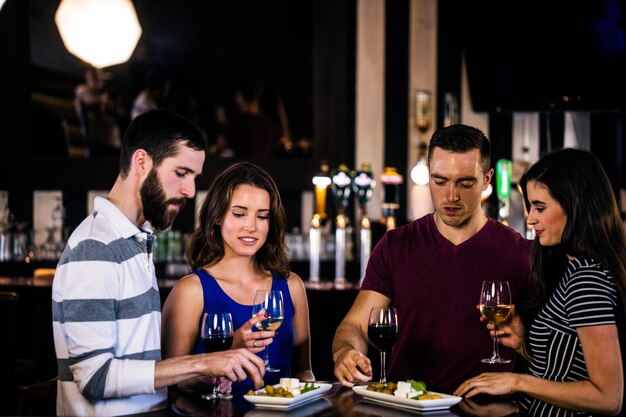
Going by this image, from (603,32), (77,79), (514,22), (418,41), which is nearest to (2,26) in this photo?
(77,79)

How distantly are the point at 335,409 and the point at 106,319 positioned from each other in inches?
28.5

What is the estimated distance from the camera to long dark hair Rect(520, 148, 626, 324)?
9.00 ft

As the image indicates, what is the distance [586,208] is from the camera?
2.78 metres

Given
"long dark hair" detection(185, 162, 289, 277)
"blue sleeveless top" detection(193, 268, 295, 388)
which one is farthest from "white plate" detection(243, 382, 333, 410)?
"long dark hair" detection(185, 162, 289, 277)

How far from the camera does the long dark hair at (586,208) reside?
274cm

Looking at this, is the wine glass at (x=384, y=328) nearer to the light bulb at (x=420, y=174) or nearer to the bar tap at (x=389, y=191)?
the bar tap at (x=389, y=191)

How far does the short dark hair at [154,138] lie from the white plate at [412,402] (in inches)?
38.7

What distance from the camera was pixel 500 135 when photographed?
771cm

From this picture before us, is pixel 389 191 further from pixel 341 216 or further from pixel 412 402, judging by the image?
pixel 412 402

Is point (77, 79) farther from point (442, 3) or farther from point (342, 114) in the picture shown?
point (442, 3)

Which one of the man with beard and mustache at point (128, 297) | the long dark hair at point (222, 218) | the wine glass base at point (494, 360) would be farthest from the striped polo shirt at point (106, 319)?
the wine glass base at point (494, 360)

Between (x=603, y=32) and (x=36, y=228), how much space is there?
4.72 m

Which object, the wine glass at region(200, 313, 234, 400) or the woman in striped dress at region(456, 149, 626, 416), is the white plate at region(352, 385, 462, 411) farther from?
the wine glass at region(200, 313, 234, 400)

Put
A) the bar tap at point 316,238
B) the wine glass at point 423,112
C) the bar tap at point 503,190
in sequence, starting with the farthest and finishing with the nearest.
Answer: the wine glass at point 423,112 → the bar tap at point 503,190 → the bar tap at point 316,238
